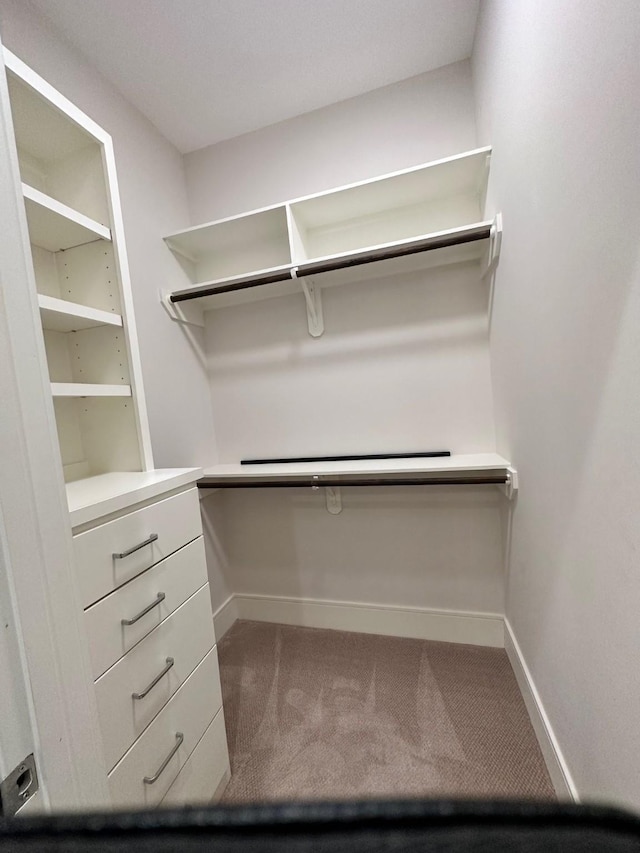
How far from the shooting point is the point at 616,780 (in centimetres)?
70

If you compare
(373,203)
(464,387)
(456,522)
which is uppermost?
(373,203)

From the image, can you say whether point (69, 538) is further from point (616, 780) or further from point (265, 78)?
Answer: point (265, 78)

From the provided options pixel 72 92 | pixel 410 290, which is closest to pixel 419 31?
pixel 410 290

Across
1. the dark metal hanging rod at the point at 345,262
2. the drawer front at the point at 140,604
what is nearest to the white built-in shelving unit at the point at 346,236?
the dark metal hanging rod at the point at 345,262

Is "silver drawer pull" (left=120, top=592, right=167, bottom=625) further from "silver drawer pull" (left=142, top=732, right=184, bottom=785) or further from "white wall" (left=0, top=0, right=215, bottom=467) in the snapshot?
"white wall" (left=0, top=0, right=215, bottom=467)

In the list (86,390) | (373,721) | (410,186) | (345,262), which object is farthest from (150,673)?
(410,186)

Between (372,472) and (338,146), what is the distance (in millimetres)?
1607

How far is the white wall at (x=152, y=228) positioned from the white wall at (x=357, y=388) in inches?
6.2

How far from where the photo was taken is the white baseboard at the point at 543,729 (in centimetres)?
94

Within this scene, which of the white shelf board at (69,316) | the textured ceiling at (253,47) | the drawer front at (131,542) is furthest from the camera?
the textured ceiling at (253,47)

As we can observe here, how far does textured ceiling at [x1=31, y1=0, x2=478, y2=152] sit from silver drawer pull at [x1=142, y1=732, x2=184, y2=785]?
2.40 m

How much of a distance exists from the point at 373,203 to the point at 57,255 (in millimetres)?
1298

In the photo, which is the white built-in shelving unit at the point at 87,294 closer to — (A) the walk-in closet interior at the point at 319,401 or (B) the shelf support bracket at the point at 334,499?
(A) the walk-in closet interior at the point at 319,401

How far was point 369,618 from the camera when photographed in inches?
71.1
